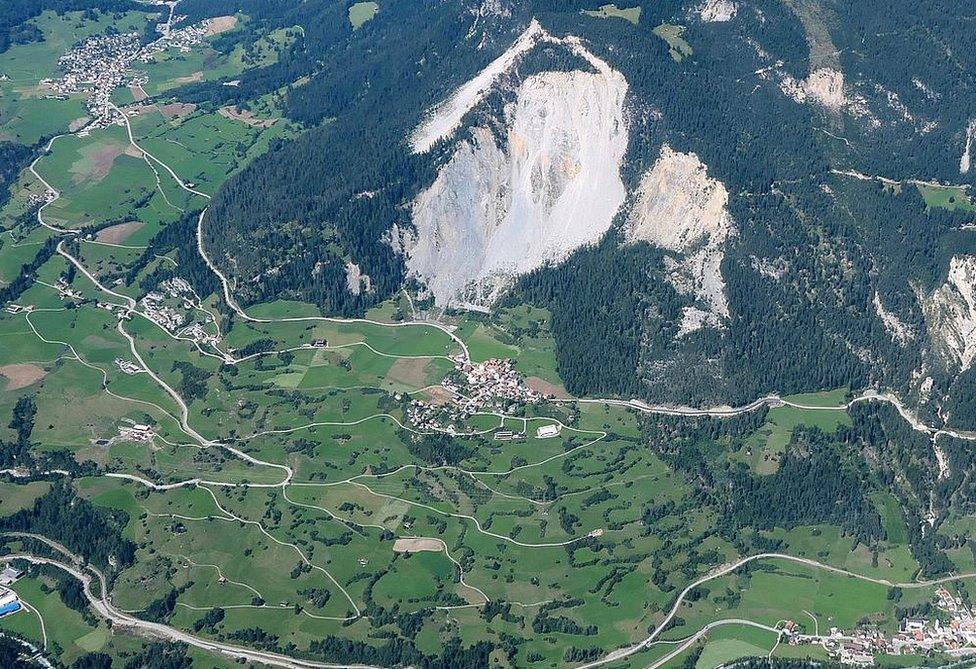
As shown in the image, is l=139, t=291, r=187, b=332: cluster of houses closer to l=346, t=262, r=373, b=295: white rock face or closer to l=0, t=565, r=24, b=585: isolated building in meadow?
l=346, t=262, r=373, b=295: white rock face

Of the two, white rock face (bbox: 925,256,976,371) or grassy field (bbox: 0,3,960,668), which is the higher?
white rock face (bbox: 925,256,976,371)

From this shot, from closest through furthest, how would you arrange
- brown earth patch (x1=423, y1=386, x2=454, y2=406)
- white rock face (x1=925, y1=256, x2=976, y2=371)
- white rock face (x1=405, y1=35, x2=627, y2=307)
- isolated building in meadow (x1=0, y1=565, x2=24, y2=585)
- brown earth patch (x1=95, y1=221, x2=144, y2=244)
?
isolated building in meadow (x1=0, y1=565, x2=24, y2=585) < white rock face (x1=925, y1=256, x2=976, y2=371) < brown earth patch (x1=423, y1=386, x2=454, y2=406) < white rock face (x1=405, y1=35, x2=627, y2=307) < brown earth patch (x1=95, y1=221, x2=144, y2=244)

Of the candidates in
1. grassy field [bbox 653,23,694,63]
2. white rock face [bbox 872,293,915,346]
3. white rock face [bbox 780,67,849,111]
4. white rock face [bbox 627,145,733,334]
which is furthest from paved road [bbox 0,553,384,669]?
white rock face [bbox 780,67,849,111]

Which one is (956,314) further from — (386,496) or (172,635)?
(172,635)

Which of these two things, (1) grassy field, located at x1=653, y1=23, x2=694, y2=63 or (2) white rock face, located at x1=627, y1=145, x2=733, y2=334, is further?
(1) grassy field, located at x1=653, y1=23, x2=694, y2=63

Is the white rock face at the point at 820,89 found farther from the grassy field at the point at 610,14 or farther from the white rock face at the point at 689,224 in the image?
the white rock face at the point at 689,224

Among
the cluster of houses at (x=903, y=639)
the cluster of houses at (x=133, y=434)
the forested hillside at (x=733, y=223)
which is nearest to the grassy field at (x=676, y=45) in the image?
the forested hillside at (x=733, y=223)

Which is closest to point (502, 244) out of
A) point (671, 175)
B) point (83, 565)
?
point (671, 175)
